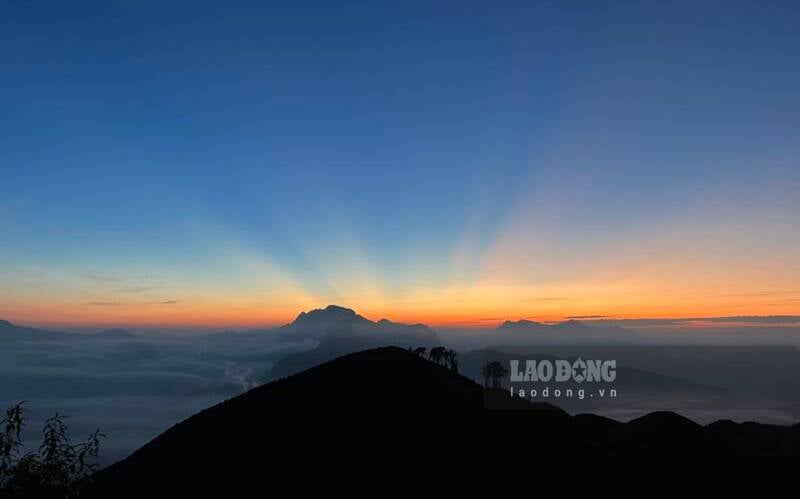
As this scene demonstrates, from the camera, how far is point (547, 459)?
6794 cm

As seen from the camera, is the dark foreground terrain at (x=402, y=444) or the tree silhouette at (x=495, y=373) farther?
the tree silhouette at (x=495, y=373)

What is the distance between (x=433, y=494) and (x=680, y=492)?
119 ft

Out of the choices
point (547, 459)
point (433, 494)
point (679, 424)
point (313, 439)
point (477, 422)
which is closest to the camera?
point (433, 494)

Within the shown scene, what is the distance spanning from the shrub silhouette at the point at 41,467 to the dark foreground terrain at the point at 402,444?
52169 mm

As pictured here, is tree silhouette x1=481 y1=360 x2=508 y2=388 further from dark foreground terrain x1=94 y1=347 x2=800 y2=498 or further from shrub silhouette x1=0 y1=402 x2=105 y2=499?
shrub silhouette x1=0 y1=402 x2=105 y2=499

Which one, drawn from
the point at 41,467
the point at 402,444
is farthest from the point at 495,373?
the point at 41,467

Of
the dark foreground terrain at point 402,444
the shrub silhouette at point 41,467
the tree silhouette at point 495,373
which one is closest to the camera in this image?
the shrub silhouette at point 41,467

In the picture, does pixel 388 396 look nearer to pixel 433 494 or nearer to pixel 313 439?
pixel 313 439

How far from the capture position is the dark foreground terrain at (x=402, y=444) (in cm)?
6831

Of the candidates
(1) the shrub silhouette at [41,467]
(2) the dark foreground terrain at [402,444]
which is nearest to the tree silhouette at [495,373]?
(2) the dark foreground terrain at [402,444]

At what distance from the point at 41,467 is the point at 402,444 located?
6704cm

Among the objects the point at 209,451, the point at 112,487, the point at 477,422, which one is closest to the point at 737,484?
the point at 477,422

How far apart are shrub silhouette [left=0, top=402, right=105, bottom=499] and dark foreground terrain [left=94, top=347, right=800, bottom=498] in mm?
52169

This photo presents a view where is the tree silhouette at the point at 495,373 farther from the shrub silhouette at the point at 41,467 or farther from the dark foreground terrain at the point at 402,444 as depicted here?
the shrub silhouette at the point at 41,467
